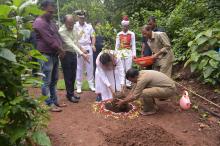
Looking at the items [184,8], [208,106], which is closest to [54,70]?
[208,106]

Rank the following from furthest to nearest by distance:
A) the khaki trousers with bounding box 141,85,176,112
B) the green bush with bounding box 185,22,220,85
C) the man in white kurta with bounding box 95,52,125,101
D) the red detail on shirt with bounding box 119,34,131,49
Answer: the red detail on shirt with bounding box 119,34,131,49, the green bush with bounding box 185,22,220,85, the man in white kurta with bounding box 95,52,125,101, the khaki trousers with bounding box 141,85,176,112

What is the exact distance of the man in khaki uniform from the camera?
272 inches

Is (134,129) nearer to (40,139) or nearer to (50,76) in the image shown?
(50,76)

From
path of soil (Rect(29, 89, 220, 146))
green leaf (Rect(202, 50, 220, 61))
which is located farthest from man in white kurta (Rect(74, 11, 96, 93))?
green leaf (Rect(202, 50, 220, 61))

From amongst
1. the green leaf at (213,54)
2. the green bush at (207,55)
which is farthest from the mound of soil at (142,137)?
the green leaf at (213,54)

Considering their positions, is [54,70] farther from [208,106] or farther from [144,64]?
[208,106]

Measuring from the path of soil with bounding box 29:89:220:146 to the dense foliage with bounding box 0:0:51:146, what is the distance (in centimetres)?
183

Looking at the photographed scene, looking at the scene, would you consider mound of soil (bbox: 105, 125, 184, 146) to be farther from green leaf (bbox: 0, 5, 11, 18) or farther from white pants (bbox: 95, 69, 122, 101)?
green leaf (bbox: 0, 5, 11, 18)

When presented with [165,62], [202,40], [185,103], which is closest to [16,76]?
[185,103]

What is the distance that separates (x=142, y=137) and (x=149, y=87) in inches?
52.2

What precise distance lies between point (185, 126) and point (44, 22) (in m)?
2.85

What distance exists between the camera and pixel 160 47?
23.2ft

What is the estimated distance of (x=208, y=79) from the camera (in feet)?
25.0

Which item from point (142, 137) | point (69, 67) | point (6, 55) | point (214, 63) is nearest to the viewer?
point (6, 55)
